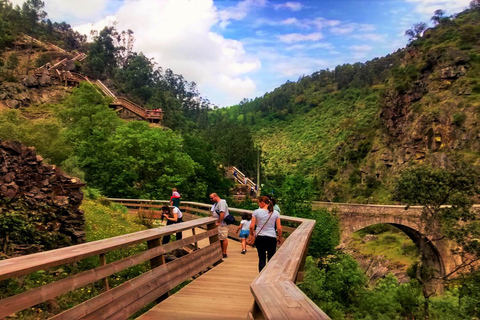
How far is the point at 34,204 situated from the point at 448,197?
27.6m

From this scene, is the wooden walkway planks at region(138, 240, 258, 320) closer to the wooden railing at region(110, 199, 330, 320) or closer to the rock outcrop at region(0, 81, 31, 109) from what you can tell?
the wooden railing at region(110, 199, 330, 320)

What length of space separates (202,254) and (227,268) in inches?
38.1

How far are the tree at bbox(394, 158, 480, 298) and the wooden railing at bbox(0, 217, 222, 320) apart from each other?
83.3 ft

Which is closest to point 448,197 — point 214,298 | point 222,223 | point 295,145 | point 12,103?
point 222,223

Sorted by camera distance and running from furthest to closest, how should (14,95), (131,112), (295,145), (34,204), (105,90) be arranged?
(295,145), (105,90), (131,112), (14,95), (34,204)

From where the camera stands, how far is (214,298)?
210 inches

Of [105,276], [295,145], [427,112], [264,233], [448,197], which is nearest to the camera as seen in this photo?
[105,276]

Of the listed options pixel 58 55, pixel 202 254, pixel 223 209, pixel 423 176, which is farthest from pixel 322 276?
pixel 58 55

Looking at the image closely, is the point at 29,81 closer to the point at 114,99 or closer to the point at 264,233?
the point at 114,99

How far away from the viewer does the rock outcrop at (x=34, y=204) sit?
7.32 meters

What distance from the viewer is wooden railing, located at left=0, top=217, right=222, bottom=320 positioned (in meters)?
2.65

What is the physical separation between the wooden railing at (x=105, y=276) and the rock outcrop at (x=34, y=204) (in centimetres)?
350

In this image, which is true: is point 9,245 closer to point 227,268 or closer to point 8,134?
point 227,268

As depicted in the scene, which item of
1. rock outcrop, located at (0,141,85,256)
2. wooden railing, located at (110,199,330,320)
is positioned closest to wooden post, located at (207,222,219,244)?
rock outcrop, located at (0,141,85,256)
